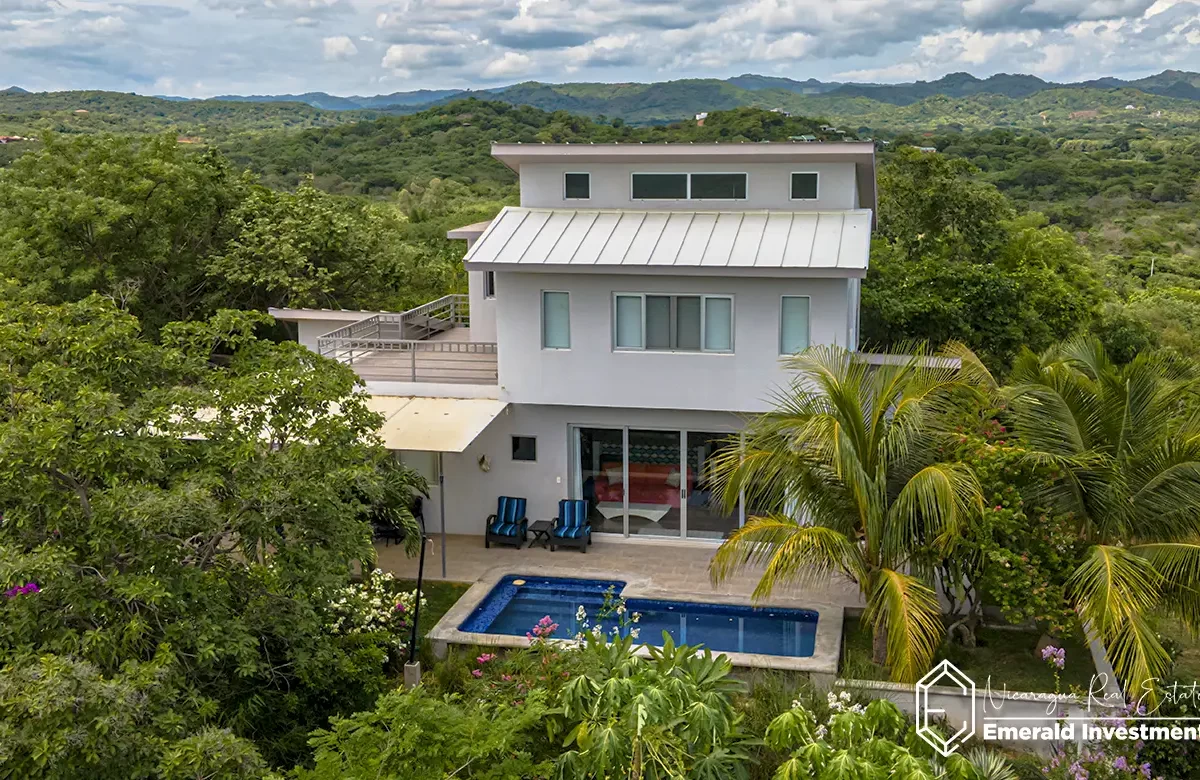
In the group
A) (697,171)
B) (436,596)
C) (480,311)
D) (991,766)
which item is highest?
(697,171)

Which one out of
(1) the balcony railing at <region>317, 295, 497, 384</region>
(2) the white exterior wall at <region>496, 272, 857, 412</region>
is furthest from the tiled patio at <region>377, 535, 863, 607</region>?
(1) the balcony railing at <region>317, 295, 497, 384</region>

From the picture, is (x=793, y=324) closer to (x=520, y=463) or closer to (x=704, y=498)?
(x=704, y=498)

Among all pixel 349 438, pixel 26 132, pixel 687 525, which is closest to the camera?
pixel 349 438

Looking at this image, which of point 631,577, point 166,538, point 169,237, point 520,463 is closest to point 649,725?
point 166,538

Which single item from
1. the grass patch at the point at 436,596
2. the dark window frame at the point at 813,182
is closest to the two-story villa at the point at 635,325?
the dark window frame at the point at 813,182

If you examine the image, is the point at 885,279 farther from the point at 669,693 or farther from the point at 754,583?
the point at 669,693

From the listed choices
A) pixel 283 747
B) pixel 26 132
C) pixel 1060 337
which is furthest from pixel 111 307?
pixel 26 132
